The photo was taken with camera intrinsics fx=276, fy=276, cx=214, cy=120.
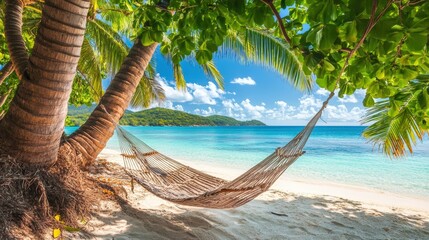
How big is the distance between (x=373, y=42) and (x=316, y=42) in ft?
0.40

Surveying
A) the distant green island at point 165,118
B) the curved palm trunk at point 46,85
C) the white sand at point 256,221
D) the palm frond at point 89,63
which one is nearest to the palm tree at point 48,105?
the curved palm trunk at point 46,85

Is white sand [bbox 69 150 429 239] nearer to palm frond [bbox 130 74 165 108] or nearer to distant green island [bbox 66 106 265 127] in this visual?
palm frond [bbox 130 74 165 108]

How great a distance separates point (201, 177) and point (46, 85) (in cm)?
104

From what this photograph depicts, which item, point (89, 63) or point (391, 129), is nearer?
point (391, 129)

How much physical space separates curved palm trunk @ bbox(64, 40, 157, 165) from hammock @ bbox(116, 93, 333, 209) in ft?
0.35

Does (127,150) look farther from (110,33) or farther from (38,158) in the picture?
(110,33)

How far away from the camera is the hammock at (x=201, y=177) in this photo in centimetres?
126

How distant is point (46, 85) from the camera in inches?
47.5

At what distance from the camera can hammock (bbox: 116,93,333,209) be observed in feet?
4.14

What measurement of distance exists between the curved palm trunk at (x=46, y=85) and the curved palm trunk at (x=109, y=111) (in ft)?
1.19

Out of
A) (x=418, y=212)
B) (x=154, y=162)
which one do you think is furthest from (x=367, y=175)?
(x=154, y=162)

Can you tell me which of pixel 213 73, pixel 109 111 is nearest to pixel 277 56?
pixel 213 73

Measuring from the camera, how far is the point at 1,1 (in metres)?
2.79

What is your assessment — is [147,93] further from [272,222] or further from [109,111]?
[272,222]
